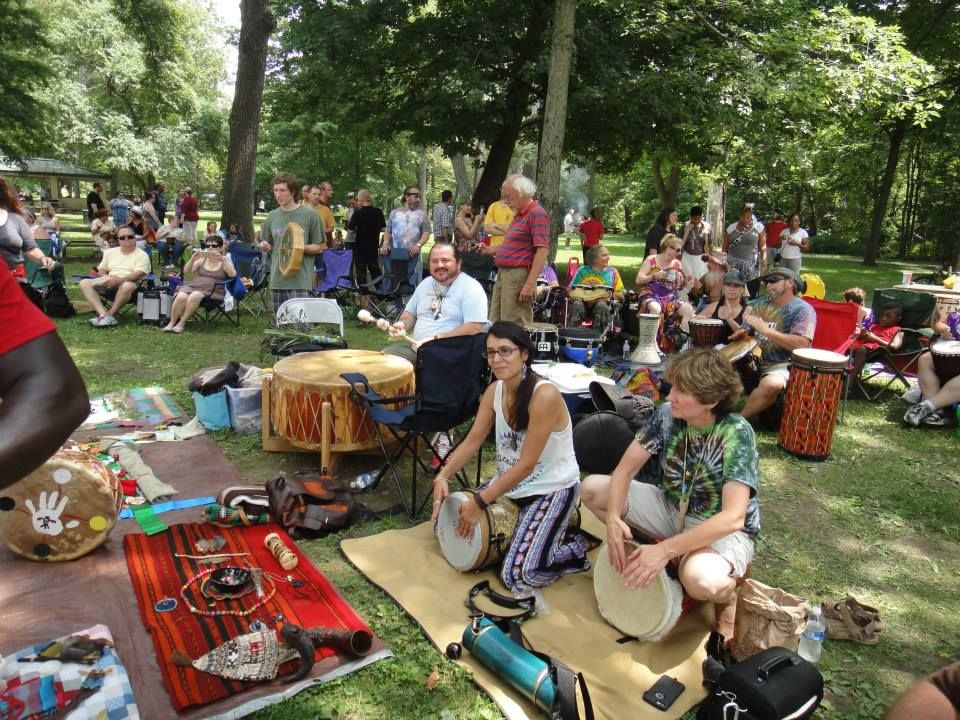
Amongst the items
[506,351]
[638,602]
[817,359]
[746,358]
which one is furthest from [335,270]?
[638,602]

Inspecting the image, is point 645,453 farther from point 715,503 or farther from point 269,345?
point 269,345

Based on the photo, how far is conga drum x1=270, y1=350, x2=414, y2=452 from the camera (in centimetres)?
449

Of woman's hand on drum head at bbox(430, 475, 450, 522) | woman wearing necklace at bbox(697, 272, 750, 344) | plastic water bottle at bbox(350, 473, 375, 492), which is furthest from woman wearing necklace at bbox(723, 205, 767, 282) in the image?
woman's hand on drum head at bbox(430, 475, 450, 522)

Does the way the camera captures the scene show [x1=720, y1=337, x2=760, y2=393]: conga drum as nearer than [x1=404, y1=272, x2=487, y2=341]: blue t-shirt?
No

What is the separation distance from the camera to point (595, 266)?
853 centimetres

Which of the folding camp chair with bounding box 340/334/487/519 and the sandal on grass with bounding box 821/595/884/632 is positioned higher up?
the folding camp chair with bounding box 340/334/487/519

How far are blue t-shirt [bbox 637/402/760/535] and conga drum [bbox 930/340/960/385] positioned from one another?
419 centimetres

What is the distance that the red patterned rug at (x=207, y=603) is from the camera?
2695 millimetres

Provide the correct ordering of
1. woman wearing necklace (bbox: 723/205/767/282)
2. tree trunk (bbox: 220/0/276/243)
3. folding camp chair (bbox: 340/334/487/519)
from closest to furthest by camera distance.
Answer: folding camp chair (bbox: 340/334/487/519)
woman wearing necklace (bbox: 723/205/767/282)
tree trunk (bbox: 220/0/276/243)

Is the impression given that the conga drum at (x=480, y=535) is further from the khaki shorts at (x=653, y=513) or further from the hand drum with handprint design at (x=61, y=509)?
the hand drum with handprint design at (x=61, y=509)

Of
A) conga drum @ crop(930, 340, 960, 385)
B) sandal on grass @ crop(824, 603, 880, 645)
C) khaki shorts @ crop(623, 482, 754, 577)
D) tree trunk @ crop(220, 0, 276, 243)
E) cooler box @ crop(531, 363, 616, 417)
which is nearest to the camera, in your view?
sandal on grass @ crop(824, 603, 880, 645)

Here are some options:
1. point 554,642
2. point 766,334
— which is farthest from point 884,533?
point 554,642

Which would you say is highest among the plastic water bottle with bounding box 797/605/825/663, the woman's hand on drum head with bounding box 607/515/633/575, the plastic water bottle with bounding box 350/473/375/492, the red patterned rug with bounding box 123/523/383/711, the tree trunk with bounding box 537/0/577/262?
the tree trunk with bounding box 537/0/577/262

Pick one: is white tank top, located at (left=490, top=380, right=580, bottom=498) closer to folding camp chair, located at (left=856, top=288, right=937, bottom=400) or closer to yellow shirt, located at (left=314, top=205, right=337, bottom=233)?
folding camp chair, located at (left=856, top=288, right=937, bottom=400)
